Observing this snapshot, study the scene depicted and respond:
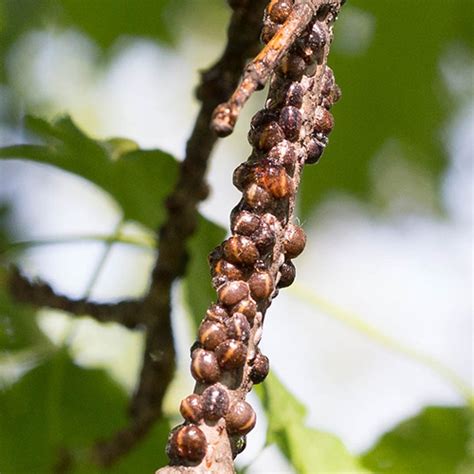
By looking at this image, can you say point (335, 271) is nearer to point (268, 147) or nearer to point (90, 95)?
point (90, 95)

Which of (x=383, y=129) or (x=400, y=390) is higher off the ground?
(x=383, y=129)

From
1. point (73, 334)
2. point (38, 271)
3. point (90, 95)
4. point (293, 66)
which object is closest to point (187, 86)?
point (90, 95)

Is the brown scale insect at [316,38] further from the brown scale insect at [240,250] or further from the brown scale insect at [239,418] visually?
the brown scale insect at [239,418]

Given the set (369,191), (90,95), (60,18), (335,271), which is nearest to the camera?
(60,18)

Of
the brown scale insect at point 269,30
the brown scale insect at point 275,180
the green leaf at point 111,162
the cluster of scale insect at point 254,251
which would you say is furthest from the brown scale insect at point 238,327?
the green leaf at point 111,162

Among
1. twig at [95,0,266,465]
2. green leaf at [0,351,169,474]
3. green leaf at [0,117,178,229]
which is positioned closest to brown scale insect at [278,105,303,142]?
twig at [95,0,266,465]
